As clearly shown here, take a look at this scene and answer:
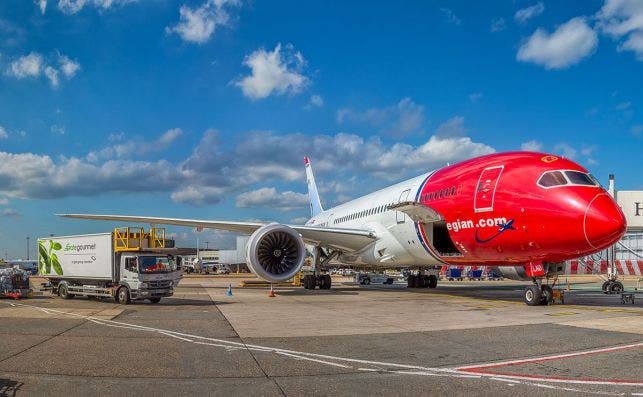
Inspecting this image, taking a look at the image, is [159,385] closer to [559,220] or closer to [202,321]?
[202,321]

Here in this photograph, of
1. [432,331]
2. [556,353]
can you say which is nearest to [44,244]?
[432,331]

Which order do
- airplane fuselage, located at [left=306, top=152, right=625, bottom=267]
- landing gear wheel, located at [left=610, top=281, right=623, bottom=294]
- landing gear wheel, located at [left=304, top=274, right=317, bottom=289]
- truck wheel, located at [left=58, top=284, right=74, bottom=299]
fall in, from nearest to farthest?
airplane fuselage, located at [left=306, top=152, right=625, bottom=267] < truck wheel, located at [left=58, top=284, right=74, bottom=299] < landing gear wheel, located at [left=610, top=281, right=623, bottom=294] < landing gear wheel, located at [left=304, top=274, right=317, bottom=289]

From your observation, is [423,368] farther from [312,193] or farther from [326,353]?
[312,193]

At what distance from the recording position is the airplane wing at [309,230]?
78.3ft

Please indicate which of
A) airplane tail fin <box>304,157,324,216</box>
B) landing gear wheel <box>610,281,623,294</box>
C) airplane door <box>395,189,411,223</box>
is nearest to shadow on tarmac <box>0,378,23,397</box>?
airplane door <box>395,189,411,223</box>

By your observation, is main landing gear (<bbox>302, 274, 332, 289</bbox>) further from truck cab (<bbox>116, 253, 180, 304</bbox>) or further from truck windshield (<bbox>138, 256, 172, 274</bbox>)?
truck windshield (<bbox>138, 256, 172, 274</bbox>)

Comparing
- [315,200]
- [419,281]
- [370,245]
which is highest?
[315,200]

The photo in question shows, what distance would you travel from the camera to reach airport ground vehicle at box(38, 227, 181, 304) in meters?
19.0

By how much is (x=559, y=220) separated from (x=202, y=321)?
9.34 metres

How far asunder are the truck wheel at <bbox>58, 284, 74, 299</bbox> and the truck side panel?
459 millimetres

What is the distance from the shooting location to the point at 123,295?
19.3 metres

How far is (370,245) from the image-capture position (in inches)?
935

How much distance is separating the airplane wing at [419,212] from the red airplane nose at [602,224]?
17.1 feet

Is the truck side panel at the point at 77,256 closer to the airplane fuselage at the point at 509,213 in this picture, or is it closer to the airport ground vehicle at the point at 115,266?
the airport ground vehicle at the point at 115,266
